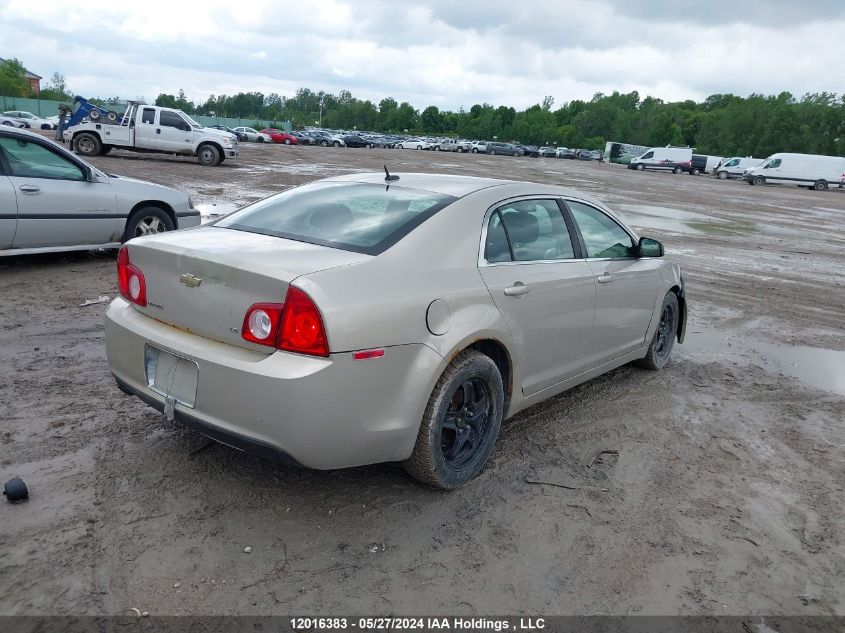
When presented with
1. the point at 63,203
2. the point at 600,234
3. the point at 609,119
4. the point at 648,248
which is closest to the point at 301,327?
the point at 600,234

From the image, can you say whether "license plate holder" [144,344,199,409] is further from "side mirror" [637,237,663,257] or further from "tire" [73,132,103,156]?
"tire" [73,132,103,156]

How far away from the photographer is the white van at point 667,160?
199 feet

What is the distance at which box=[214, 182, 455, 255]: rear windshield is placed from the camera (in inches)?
138

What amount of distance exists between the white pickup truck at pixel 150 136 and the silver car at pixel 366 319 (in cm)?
2243

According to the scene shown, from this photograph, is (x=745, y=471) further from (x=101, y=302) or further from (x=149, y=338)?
(x=101, y=302)

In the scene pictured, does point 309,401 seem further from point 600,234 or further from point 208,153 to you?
point 208,153

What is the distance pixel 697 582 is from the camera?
9.81 ft

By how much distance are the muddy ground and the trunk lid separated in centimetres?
86

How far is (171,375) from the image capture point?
3279 mm

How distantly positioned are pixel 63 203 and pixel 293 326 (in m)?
5.73

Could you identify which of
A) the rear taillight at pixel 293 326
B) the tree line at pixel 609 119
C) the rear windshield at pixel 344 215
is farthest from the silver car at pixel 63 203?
the tree line at pixel 609 119

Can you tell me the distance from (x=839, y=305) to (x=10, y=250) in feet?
32.7

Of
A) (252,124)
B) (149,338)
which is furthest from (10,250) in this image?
(252,124)

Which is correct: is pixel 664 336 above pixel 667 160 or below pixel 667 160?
below
